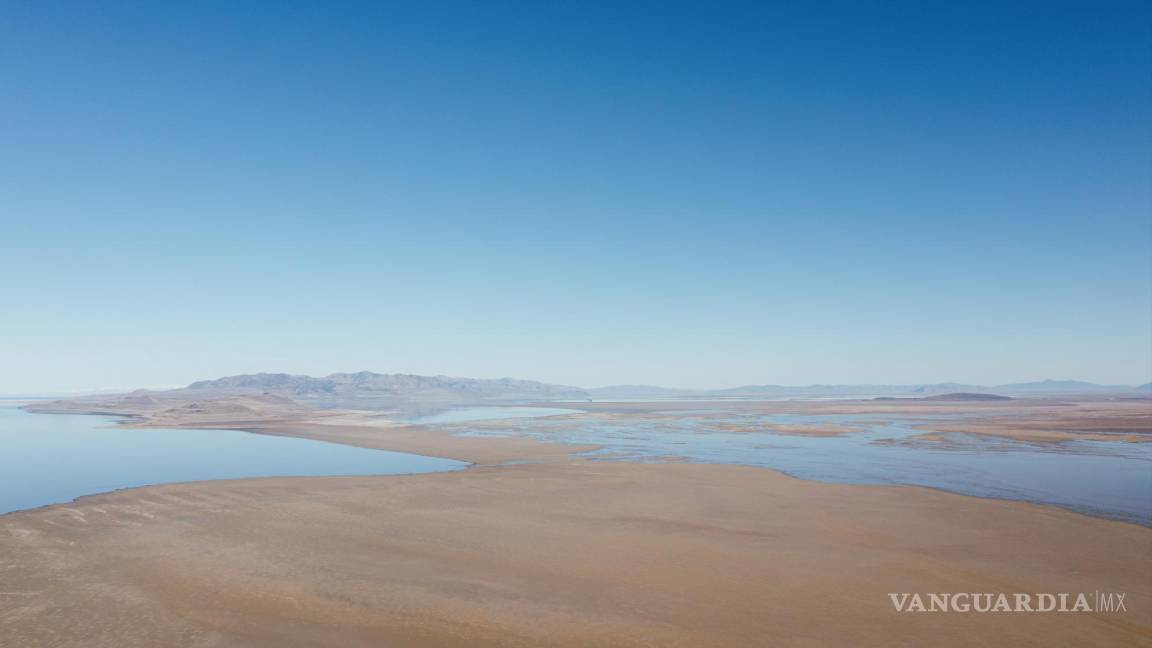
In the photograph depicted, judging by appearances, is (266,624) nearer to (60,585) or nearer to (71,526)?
(60,585)

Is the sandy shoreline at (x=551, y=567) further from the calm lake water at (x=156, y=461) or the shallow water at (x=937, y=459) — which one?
the calm lake water at (x=156, y=461)

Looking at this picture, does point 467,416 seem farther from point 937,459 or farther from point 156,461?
point 937,459

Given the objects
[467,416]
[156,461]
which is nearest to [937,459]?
[156,461]

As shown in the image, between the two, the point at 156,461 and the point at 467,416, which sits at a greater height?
the point at 467,416

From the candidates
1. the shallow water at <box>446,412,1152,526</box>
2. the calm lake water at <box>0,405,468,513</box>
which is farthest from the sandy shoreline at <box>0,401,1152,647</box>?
the calm lake water at <box>0,405,468,513</box>

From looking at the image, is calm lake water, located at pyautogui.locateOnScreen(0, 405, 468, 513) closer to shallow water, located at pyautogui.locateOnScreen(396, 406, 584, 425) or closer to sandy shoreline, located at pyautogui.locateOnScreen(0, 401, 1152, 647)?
sandy shoreline, located at pyautogui.locateOnScreen(0, 401, 1152, 647)

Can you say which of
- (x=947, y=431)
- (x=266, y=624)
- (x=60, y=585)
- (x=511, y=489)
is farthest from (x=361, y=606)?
(x=947, y=431)
